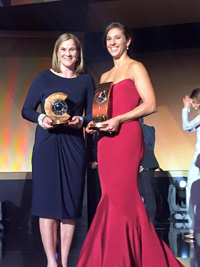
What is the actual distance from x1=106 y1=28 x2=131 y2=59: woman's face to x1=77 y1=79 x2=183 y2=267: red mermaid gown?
0.59 ft

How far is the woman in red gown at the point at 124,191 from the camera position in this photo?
2338 mm

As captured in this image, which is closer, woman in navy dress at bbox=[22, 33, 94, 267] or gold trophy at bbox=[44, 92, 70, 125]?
→ gold trophy at bbox=[44, 92, 70, 125]

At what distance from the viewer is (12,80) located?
617 centimetres

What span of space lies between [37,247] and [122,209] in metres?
1.95

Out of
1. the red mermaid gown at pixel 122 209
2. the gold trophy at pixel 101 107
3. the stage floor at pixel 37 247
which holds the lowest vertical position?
the stage floor at pixel 37 247

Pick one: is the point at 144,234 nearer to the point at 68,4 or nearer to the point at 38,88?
the point at 38,88

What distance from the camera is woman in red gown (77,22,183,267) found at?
2.34 metres

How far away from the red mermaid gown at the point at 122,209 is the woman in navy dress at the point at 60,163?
23 centimetres

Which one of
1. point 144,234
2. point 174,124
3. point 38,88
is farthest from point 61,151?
point 174,124

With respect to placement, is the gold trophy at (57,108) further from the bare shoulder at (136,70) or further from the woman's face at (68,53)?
the bare shoulder at (136,70)

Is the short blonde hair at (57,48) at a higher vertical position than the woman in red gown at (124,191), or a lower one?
higher

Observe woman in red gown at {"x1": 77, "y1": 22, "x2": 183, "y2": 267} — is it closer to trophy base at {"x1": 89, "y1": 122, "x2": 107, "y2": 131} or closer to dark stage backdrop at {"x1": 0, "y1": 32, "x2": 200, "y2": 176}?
trophy base at {"x1": 89, "y1": 122, "x2": 107, "y2": 131}

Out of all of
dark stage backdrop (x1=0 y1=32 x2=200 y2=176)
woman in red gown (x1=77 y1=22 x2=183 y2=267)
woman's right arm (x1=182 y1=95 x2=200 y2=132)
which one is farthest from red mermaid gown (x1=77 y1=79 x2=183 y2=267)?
dark stage backdrop (x1=0 y1=32 x2=200 y2=176)

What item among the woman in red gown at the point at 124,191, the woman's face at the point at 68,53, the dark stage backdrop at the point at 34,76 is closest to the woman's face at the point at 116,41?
the woman in red gown at the point at 124,191
